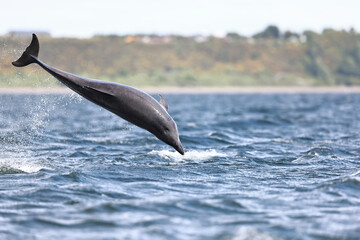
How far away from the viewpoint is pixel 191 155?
18062 mm

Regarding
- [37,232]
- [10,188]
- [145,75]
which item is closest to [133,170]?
[10,188]

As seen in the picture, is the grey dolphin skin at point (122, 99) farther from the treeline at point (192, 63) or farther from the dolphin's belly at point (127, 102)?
the treeline at point (192, 63)

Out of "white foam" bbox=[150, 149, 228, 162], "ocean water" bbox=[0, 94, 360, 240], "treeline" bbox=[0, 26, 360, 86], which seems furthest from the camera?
"treeline" bbox=[0, 26, 360, 86]

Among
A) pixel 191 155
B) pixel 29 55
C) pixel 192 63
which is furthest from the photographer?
pixel 192 63

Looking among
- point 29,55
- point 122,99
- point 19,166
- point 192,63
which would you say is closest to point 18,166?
point 19,166

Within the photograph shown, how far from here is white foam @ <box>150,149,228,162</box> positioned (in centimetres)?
1727

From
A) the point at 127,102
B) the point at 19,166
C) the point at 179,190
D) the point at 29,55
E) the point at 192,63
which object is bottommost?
the point at 179,190

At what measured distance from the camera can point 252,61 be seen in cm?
19225

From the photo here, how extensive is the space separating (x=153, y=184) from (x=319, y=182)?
365 cm

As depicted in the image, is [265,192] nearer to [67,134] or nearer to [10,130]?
[67,134]

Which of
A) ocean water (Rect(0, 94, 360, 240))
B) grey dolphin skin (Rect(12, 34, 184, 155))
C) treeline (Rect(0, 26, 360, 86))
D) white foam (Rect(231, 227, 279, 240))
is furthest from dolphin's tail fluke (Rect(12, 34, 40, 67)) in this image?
treeline (Rect(0, 26, 360, 86))

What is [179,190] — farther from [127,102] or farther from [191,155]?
[191,155]

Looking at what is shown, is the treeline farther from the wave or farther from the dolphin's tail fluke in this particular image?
the dolphin's tail fluke

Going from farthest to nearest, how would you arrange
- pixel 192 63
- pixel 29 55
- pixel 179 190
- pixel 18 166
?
pixel 192 63 → pixel 18 166 → pixel 29 55 → pixel 179 190
